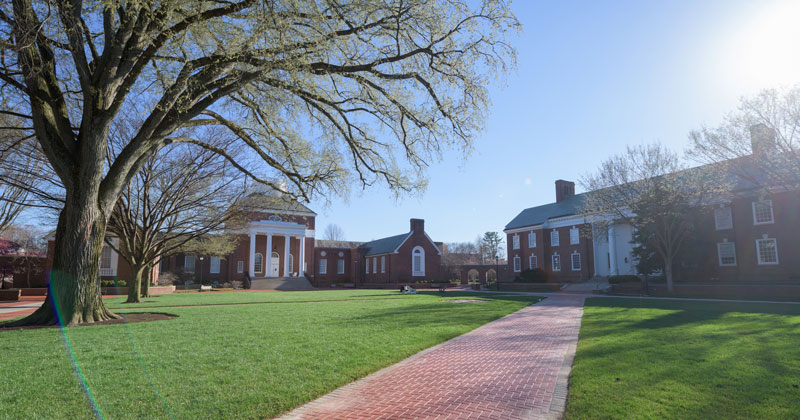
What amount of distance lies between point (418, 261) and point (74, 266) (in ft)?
138

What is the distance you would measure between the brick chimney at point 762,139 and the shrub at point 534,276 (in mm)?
23593

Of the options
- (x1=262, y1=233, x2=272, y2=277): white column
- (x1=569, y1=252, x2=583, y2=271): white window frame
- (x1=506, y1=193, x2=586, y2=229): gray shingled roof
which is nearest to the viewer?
(x1=569, y1=252, x2=583, y2=271): white window frame

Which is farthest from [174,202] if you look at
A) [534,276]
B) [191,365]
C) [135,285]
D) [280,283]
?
[534,276]

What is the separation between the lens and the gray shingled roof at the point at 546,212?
144 ft

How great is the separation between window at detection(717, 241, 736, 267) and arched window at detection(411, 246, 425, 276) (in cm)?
2852

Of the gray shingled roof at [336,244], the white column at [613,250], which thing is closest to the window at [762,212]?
the white column at [613,250]

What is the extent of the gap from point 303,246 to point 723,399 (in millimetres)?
45832

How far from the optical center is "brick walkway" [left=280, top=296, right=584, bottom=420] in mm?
4645

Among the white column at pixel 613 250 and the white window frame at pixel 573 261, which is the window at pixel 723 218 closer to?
the white column at pixel 613 250

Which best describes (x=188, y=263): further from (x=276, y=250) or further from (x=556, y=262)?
(x=556, y=262)

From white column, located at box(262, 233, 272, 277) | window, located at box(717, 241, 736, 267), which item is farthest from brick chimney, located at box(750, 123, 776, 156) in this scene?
white column, located at box(262, 233, 272, 277)

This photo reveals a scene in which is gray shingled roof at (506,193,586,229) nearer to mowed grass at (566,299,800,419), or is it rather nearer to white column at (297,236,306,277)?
white column at (297,236,306,277)

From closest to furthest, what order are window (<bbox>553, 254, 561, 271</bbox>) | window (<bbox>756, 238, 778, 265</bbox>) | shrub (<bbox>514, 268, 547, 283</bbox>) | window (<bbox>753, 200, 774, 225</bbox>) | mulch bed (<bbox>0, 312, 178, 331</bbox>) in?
mulch bed (<bbox>0, 312, 178, 331</bbox>), window (<bbox>756, 238, 778, 265</bbox>), window (<bbox>753, 200, 774, 225</bbox>), shrub (<bbox>514, 268, 547, 283</bbox>), window (<bbox>553, 254, 561, 271</bbox>)

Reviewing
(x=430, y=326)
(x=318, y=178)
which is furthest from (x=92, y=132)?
(x=430, y=326)
